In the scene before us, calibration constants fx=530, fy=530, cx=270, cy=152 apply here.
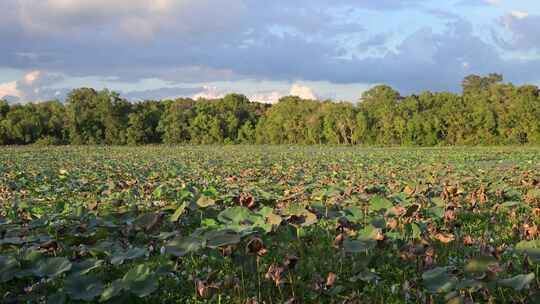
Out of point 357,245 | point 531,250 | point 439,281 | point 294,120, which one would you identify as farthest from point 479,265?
point 294,120

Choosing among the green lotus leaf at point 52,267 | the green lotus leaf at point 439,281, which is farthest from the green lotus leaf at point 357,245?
the green lotus leaf at point 52,267

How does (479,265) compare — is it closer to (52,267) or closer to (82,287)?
(82,287)

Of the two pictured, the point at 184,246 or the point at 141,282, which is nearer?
the point at 141,282

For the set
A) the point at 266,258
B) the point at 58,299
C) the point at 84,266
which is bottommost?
the point at 266,258

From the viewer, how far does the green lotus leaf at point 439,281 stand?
3.12m

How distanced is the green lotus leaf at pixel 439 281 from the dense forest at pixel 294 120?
54.7 m

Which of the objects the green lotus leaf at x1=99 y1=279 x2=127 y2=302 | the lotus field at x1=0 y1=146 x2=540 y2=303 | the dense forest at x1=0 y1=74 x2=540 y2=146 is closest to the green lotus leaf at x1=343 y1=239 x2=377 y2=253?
the lotus field at x1=0 y1=146 x2=540 y2=303

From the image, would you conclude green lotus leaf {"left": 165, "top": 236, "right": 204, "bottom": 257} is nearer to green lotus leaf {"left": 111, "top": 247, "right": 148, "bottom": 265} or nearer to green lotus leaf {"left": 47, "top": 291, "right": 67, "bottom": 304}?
green lotus leaf {"left": 111, "top": 247, "right": 148, "bottom": 265}

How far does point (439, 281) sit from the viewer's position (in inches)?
126

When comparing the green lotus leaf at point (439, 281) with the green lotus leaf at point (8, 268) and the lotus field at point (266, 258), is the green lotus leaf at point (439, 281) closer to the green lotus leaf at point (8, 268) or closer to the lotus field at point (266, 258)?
the lotus field at point (266, 258)

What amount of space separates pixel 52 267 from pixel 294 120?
6232cm

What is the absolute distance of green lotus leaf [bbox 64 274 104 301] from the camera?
3.07 m

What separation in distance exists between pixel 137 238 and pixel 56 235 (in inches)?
26.3

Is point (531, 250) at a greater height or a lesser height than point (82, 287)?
greater
